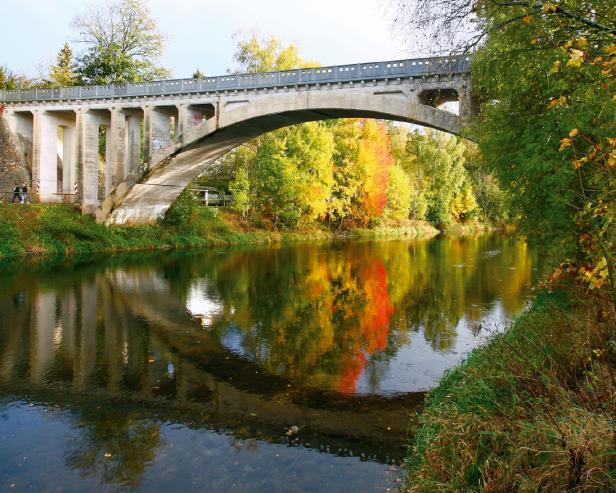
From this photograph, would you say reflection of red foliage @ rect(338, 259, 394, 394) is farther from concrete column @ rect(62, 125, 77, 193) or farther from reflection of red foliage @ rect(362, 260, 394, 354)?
concrete column @ rect(62, 125, 77, 193)

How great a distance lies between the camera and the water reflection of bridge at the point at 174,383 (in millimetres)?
6910

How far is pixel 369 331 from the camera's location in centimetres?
1205

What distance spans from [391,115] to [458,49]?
15.0 metres

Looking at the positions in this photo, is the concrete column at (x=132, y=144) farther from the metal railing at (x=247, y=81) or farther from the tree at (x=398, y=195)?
the tree at (x=398, y=195)

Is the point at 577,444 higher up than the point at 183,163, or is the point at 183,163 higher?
the point at 183,163

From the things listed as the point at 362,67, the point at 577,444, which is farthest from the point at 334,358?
the point at 362,67

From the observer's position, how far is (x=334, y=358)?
9.88 meters

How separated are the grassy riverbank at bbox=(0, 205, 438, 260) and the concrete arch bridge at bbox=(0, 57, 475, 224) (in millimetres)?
1231

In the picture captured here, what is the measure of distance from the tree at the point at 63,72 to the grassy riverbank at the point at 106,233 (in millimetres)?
14301

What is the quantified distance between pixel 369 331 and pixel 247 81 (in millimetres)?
16523

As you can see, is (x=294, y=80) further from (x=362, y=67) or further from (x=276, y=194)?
(x=276, y=194)

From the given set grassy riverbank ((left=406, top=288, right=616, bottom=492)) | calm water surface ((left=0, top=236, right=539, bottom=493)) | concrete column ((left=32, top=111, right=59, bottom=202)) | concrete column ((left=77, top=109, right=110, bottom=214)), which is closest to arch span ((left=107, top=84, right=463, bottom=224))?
concrete column ((left=77, top=109, right=110, bottom=214))

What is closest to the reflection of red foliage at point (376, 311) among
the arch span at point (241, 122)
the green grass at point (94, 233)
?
the arch span at point (241, 122)

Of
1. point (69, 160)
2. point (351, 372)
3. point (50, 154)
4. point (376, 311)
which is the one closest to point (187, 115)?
point (50, 154)
